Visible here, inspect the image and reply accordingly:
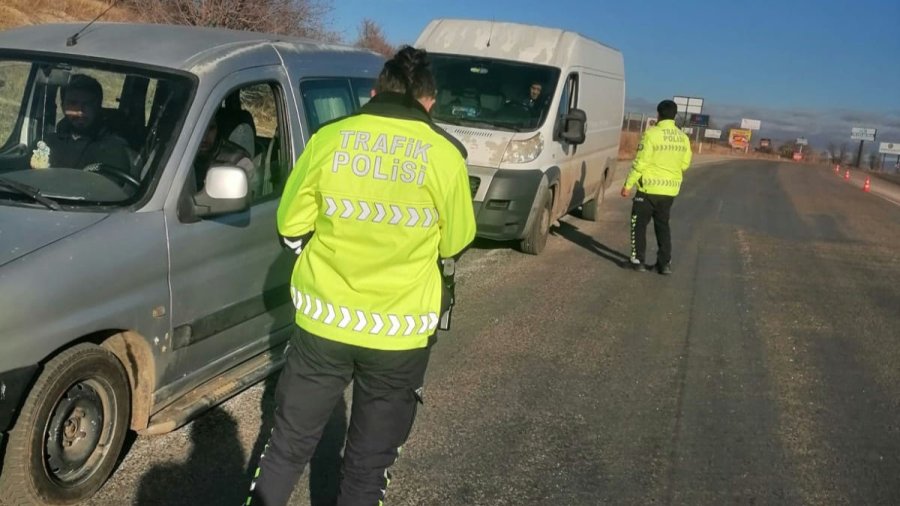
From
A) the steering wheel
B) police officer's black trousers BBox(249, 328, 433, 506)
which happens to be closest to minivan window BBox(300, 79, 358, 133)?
the steering wheel

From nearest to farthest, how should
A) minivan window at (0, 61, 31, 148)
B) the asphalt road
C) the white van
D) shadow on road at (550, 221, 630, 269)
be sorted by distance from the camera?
1. the asphalt road
2. minivan window at (0, 61, 31, 148)
3. the white van
4. shadow on road at (550, 221, 630, 269)

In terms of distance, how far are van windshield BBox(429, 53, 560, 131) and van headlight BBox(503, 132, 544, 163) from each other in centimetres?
22

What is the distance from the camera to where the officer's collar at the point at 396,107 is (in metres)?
2.80

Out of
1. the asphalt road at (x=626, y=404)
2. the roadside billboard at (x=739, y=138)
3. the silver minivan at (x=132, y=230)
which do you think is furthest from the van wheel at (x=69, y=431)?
the roadside billboard at (x=739, y=138)

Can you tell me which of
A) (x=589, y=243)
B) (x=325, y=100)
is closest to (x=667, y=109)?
(x=589, y=243)

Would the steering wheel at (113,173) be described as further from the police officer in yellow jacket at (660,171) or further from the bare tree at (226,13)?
the bare tree at (226,13)

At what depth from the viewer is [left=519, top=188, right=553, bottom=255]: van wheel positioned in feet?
32.2

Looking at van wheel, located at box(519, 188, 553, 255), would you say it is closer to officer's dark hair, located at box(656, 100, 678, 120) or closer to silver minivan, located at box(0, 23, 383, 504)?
officer's dark hair, located at box(656, 100, 678, 120)

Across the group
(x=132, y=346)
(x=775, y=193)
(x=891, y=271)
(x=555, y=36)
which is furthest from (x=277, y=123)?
(x=775, y=193)

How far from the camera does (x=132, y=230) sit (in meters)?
3.62

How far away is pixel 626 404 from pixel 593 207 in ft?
28.2

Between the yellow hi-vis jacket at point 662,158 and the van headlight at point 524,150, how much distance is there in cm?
104

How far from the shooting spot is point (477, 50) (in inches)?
412

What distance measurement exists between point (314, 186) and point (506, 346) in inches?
153
